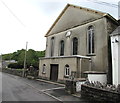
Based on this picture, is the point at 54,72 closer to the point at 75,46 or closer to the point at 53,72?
the point at 53,72

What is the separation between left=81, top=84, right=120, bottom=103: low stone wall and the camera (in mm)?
6491

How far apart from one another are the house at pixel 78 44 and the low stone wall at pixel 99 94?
397cm

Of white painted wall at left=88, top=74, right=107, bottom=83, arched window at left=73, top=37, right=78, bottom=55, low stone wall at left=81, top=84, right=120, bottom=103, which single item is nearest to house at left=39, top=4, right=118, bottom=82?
arched window at left=73, top=37, right=78, bottom=55

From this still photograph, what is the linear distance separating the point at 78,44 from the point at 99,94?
9.96m

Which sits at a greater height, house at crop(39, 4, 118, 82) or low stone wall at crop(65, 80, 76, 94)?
house at crop(39, 4, 118, 82)

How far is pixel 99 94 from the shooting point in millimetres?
7418

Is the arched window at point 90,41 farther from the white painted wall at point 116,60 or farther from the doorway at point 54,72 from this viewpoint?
the doorway at point 54,72

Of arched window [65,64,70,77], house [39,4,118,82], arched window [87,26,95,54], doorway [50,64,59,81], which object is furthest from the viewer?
doorway [50,64,59,81]

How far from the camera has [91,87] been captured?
816 centimetres

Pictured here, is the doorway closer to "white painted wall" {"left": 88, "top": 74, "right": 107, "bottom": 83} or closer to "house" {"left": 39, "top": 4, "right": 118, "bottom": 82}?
"house" {"left": 39, "top": 4, "right": 118, "bottom": 82}

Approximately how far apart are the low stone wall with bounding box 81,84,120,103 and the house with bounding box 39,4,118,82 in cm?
397

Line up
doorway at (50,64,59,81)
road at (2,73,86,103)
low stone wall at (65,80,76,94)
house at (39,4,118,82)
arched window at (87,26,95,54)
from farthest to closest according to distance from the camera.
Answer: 1. doorway at (50,64,59,81)
2. arched window at (87,26,95,54)
3. house at (39,4,118,82)
4. low stone wall at (65,80,76,94)
5. road at (2,73,86,103)

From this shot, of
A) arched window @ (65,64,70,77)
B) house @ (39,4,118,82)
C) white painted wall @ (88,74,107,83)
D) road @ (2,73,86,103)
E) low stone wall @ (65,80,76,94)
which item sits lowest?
road @ (2,73,86,103)

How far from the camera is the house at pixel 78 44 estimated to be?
45.1 ft
